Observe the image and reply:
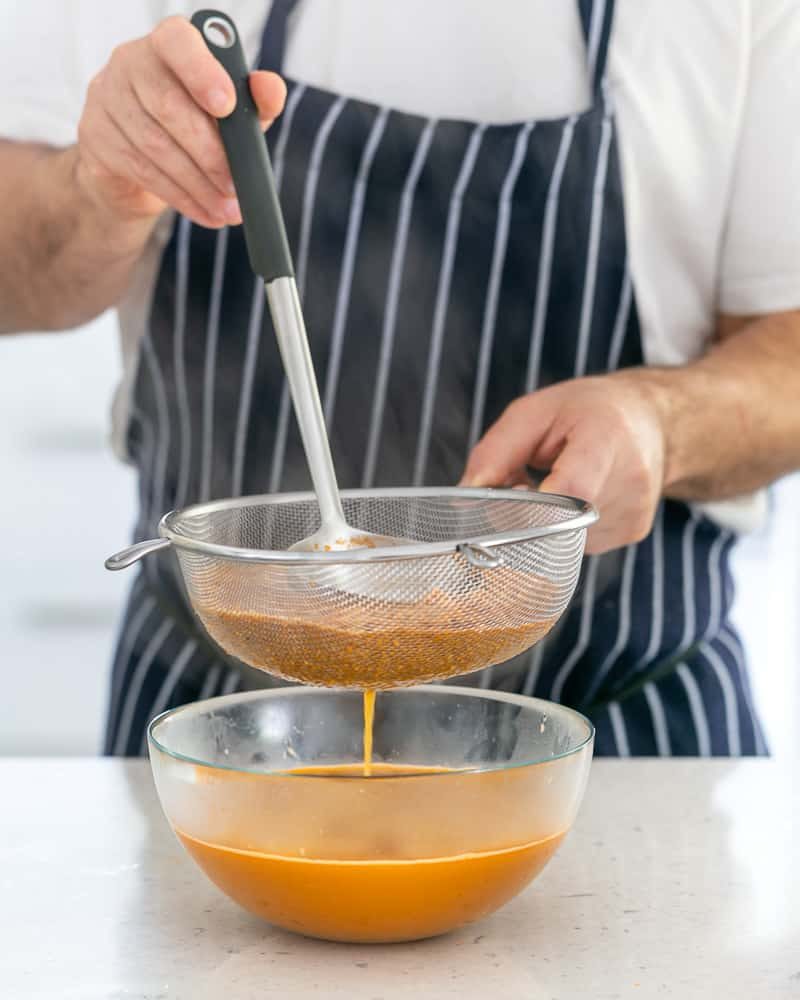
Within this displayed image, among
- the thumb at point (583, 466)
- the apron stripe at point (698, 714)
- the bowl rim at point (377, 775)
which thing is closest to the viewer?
the bowl rim at point (377, 775)

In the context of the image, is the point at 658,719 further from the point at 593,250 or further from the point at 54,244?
the point at 54,244

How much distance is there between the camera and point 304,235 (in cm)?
132

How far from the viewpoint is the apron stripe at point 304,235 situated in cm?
131

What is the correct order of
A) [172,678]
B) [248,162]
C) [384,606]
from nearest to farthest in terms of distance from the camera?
[384,606], [248,162], [172,678]

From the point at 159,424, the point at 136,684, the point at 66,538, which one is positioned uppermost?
the point at 159,424

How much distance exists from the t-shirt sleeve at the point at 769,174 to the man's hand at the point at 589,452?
28 centimetres

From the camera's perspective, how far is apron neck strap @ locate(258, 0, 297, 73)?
132 cm

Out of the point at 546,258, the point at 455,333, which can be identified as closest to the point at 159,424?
the point at 455,333

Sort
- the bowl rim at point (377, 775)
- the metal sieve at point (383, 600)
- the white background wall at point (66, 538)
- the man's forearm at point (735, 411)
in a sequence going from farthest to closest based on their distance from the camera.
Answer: the white background wall at point (66, 538)
the man's forearm at point (735, 411)
the metal sieve at point (383, 600)
the bowl rim at point (377, 775)

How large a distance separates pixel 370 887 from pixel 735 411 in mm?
699

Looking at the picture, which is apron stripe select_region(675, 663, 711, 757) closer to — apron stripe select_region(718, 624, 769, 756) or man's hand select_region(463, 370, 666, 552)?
apron stripe select_region(718, 624, 769, 756)

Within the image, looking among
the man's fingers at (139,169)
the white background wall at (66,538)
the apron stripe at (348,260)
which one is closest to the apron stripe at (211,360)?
the apron stripe at (348,260)

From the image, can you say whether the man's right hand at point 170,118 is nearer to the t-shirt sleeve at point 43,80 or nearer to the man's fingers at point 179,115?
the man's fingers at point 179,115

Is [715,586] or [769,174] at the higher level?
[769,174]
